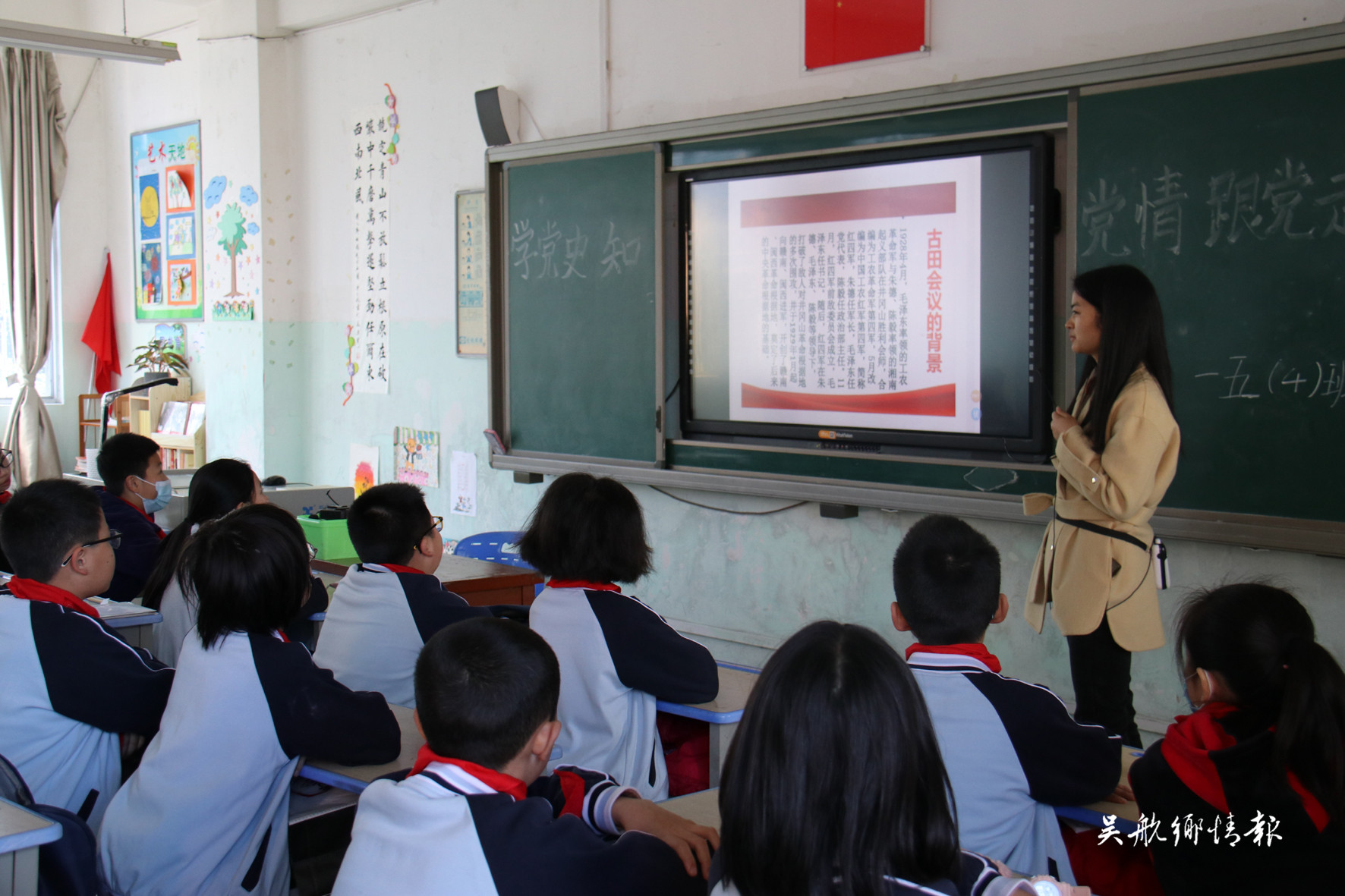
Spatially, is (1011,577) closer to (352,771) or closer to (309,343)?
(352,771)

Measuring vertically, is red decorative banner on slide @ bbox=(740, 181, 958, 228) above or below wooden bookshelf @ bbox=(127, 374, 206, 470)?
above

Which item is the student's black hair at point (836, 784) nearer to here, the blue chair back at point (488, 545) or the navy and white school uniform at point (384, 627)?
the navy and white school uniform at point (384, 627)

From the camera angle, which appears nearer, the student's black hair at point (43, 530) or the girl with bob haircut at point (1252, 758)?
the girl with bob haircut at point (1252, 758)

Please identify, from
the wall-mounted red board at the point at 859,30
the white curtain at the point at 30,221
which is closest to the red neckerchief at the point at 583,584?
the wall-mounted red board at the point at 859,30

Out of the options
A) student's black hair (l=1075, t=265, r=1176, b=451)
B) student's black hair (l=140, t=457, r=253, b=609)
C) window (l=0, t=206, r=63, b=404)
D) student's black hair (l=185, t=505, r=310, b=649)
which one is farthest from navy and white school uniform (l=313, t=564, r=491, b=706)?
window (l=0, t=206, r=63, b=404)

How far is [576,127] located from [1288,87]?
8.32 feet

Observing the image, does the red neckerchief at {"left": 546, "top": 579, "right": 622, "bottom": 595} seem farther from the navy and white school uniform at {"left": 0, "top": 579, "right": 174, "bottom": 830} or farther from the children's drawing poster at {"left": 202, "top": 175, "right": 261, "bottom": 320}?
the children's drawing poster at {"left": 202, "top": 175, "right": 261, "bottom": 320}

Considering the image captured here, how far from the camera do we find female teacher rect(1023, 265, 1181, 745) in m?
2.25

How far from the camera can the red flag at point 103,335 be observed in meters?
6.99

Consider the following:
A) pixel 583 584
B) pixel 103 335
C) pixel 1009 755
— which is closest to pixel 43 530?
pixel 583 584

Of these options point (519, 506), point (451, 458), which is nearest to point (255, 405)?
point (451, 458)

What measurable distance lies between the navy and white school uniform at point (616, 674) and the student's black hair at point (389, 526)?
0.42m

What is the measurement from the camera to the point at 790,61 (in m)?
3.62

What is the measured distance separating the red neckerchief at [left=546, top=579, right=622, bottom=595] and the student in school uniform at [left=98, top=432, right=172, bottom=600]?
154 centimetres
